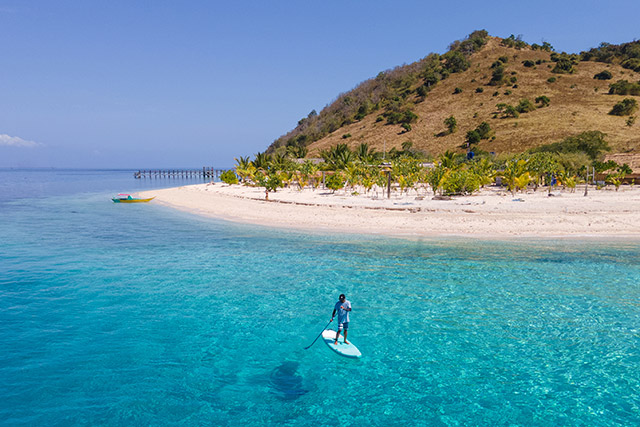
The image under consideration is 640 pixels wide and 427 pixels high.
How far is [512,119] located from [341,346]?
7993 cm

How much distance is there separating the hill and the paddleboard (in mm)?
54668

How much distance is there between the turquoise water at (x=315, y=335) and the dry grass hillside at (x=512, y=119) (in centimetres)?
4733

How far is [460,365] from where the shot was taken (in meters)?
7.71

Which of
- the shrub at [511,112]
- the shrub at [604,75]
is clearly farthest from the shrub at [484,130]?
the shrub at [604,75]

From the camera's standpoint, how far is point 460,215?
78.6 ft

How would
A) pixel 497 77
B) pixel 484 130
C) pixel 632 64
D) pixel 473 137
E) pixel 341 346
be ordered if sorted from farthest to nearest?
pixel 497 77 < pixel 632 64 < pixel 484 130 < pixel 473 137 < pixel 341 346

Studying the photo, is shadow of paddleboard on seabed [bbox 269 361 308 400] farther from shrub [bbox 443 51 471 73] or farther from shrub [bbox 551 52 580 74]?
shrub [bbox 443 51 471 73]

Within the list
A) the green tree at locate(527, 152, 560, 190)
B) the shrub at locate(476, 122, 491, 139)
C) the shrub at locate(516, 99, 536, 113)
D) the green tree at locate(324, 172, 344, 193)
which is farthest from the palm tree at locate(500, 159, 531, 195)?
the shrub at locate(516, 99, 536, 113)

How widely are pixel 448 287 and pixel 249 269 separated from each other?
6.97 m

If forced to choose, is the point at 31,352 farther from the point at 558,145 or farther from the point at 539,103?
the point at 539,103

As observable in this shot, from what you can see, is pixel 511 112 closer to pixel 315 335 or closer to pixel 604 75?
pixel 604 75

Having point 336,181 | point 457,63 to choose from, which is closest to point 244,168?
point 336,181

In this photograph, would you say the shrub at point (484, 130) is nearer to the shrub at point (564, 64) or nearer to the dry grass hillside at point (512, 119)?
the dry grass hillside at point (512, 119)

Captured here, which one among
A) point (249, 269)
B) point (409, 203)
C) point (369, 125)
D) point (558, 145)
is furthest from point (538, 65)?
point (249, 269)
